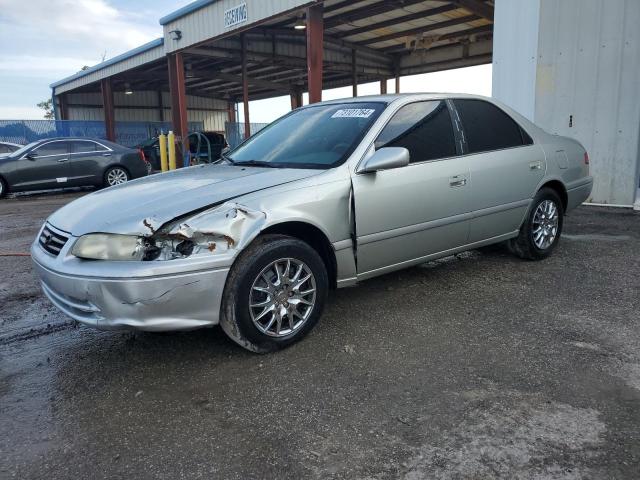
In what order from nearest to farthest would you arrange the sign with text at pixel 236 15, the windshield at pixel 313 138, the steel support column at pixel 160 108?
the windshield at pixel 313 138, the sign with text at pixel 236 15, the steel support column at pixel 160 108

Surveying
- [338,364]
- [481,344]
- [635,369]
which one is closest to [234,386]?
[338,364]

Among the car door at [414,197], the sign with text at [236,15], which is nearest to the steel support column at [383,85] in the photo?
the sign with text at [236,15]

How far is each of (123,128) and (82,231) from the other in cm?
Result: 2453

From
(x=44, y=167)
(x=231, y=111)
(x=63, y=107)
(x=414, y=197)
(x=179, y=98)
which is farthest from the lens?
(x=231, y=111)

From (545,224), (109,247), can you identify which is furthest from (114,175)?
(109,247)

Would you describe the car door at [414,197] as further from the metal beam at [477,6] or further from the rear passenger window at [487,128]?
the metal beam at [477,6]

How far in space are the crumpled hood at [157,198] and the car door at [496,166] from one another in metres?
1.55

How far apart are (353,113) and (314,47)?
7.88 meters

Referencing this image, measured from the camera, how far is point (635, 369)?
278 centimetres

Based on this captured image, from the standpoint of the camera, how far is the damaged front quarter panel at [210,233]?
8.87ft

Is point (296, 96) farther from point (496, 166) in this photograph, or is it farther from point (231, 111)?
point (496, 166)

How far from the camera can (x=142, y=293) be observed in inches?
102

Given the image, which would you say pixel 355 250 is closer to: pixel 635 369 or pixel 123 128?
pixel 635 369

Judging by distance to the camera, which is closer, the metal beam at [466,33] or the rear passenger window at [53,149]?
the rear passenger window at [53,149]
